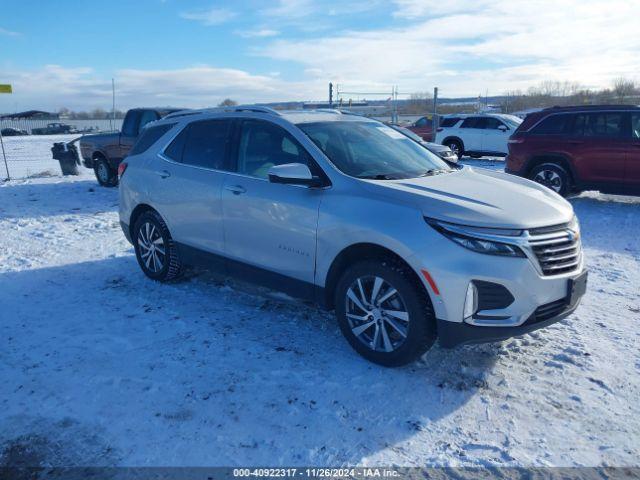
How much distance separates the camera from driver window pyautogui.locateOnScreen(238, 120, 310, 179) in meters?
4.21

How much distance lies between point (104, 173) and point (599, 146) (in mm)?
10810

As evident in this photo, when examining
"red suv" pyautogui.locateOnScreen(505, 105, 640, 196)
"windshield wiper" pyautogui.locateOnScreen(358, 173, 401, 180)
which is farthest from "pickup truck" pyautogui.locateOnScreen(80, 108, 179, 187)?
"windshield wiper" pyautogui.locateOnScreen(358, 173, 401, 180)

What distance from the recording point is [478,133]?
1766cm

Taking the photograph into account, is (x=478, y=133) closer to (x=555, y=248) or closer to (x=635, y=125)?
(x=635, y=125)

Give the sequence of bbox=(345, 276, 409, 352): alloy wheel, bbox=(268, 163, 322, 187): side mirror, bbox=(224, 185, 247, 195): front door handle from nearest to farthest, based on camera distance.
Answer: bbox=(345, 276, 409, 352): alloy wheel
bbox=(268, 163, 322, 187): side mirror
bbox=(224, 185, 247, 195): front door handle

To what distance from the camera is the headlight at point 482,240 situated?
322 cm

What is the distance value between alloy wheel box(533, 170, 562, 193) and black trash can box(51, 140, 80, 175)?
12.5 m

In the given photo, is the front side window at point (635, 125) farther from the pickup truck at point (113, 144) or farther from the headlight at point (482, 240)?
the pickup truck at point (113, 144)

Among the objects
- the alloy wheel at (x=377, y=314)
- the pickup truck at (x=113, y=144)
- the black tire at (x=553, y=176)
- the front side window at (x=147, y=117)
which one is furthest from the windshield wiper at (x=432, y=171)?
the front side window at (x=147, y=117)

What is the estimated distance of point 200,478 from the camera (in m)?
2.65

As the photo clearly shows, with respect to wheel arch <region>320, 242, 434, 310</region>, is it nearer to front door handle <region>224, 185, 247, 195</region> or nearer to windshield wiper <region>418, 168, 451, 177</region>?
windshield wiper <region>418, 168, 451, 177</region>

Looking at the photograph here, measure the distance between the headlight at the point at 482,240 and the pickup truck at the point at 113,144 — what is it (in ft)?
30.6

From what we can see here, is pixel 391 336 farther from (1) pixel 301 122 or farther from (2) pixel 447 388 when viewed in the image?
(1) pixel 301 122

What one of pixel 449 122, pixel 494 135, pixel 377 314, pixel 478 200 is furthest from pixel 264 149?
pixel 449 122
